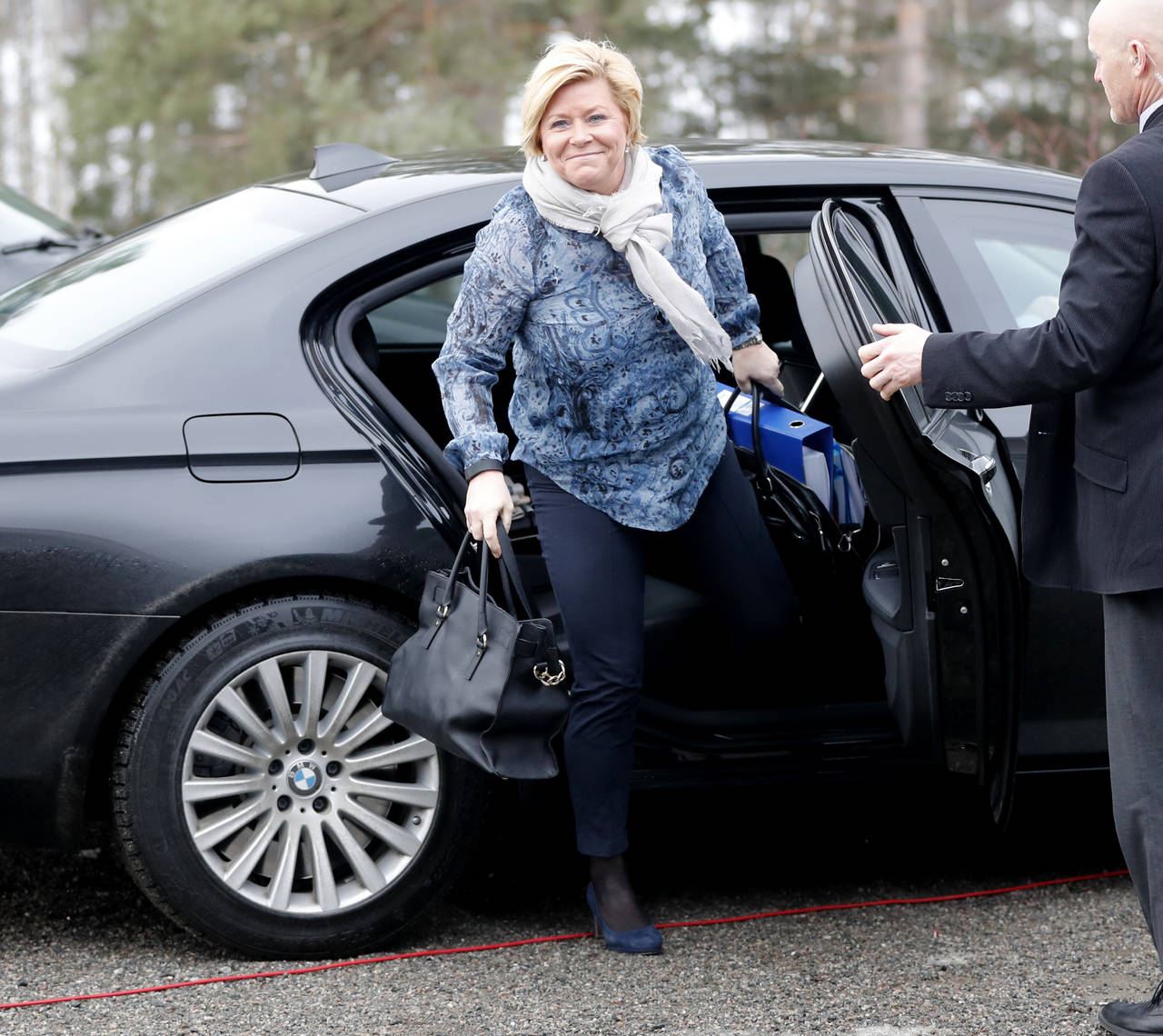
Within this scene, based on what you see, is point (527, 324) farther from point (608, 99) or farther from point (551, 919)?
point (551, 919)

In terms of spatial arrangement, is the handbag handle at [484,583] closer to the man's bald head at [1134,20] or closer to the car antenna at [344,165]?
the car antenna at [344,165]

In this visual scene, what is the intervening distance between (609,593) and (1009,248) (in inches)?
46.2

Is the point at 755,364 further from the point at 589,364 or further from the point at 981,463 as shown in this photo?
the point at 981,463

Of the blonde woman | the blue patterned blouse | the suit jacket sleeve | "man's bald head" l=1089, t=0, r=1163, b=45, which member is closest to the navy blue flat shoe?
the blonde woman

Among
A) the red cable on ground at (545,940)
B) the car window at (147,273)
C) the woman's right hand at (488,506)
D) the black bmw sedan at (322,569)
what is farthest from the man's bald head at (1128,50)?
the red cable on ground at (545,940)

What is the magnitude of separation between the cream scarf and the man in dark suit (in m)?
0.36

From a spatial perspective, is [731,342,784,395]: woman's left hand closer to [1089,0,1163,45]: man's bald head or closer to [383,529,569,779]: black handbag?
[383,529,569,779]: black handbag

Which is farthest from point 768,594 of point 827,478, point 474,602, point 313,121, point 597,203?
point 313,121

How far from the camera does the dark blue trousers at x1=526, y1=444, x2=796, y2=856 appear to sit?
2.94 m

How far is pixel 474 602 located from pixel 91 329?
0.95 m

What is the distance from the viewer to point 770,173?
3195 mm

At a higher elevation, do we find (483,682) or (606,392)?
(606,392)

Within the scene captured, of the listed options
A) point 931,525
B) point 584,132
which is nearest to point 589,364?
point 584,132

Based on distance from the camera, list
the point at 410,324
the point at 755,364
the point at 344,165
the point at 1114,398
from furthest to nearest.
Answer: the point at 410,324 → the point at 344,165 → the point at 755,364 → the point at 1114,398
